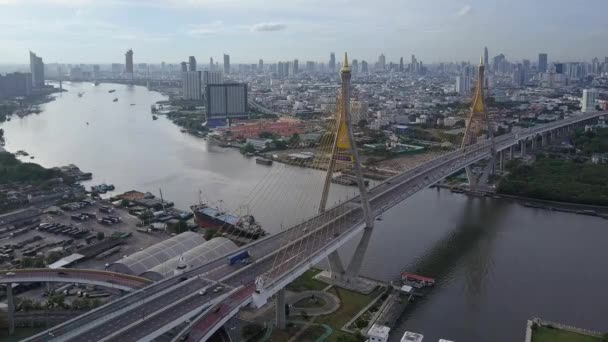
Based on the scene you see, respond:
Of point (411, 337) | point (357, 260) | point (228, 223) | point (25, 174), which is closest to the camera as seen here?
point (411, 337)

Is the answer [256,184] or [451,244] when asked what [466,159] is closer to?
[451,244]

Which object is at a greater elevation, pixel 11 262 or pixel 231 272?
pixel 231 272

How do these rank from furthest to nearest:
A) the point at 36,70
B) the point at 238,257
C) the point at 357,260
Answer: the point at 36,70, the point at 357,260, the point at 238,257

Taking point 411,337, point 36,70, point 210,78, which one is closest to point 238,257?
point 411,337

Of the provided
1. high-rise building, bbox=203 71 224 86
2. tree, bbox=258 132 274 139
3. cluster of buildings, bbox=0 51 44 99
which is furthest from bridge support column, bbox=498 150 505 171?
cluster of buildings, bbox=0 51 44 99

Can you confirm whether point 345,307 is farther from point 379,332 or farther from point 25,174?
point 25,174

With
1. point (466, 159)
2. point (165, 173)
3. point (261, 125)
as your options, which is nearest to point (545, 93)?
point (261, 125)

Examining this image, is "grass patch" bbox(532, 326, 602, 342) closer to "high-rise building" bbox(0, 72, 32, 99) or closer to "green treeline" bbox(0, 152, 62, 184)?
"green treeline" bbox(0, 152, 62, 184)
